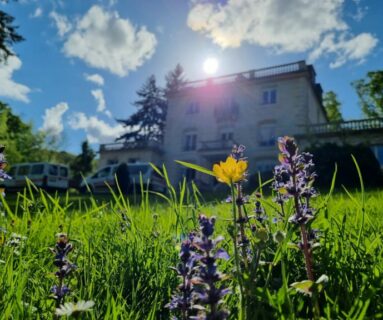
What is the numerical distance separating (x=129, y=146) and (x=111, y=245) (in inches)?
1615

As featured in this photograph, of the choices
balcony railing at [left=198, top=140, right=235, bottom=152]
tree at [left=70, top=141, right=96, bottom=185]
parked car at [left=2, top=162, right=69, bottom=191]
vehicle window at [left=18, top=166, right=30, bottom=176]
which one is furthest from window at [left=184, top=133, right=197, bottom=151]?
tree at [left=70, top=141, right=96, bottom=185]

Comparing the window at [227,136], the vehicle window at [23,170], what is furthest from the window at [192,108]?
the vehicle window at [23,170]

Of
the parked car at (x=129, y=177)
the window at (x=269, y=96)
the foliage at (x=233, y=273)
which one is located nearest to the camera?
the foliage at (x=233, y=273)

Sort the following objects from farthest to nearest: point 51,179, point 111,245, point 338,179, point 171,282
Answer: point 51,179
point 338,179
point 111,245
point 171,282

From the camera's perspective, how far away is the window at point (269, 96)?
3334 centimetres

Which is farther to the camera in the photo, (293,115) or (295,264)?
(293,115)

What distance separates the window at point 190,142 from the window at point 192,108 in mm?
2722

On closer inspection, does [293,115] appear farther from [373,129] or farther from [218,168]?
[218,168]

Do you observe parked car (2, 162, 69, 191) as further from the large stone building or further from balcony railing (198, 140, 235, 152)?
balcony railing (198, 140, 235, 152)

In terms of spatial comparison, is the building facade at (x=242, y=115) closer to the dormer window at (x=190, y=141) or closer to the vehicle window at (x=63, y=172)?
the dormer window at (x=190, y=141)

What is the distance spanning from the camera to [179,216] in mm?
2275

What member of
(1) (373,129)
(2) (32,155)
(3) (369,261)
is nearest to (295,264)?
(3) (369,261)

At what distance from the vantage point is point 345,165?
19.6 meters

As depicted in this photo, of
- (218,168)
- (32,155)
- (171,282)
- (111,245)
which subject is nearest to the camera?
(218,168)
